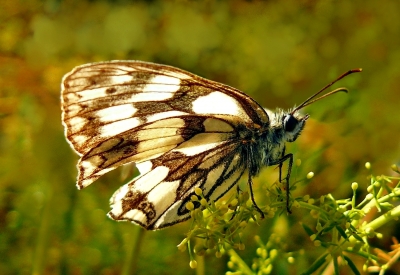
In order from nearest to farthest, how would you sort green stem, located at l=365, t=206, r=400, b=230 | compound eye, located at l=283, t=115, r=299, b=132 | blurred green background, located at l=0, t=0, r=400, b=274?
green stem, located at l=365, t=206, r=400, b=230, compound eye, located at l=283, t=115, r=299, b=132, blurred green background, located at l=0, t=0, r=400, b=274

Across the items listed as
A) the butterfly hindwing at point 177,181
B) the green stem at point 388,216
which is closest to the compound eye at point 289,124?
the butterfly hindwing at point 177,181

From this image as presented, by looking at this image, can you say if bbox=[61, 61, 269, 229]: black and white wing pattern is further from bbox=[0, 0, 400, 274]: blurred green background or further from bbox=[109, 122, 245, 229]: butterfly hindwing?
bbox=[0, 0, 400, 274]: blurred green background

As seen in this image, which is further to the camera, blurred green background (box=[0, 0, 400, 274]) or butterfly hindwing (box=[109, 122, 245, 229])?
blurred green background (box=[0, 0, 400, 274])

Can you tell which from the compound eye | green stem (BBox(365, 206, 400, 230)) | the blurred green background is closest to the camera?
green stem (BBox(365, 206, 400, 230))

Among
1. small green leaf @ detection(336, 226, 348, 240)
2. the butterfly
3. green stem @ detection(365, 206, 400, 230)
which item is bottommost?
small green leaf @ detection(336, 226, 348, 240)

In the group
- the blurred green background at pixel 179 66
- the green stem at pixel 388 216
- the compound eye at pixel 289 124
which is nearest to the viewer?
the green stem at pixel 388 216

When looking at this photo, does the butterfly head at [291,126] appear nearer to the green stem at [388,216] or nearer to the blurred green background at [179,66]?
the blurred green background at [179,66]

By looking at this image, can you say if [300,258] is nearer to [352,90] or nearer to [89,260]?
[352,90]

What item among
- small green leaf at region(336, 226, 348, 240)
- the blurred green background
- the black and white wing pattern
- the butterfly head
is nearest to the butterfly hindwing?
the black and white wing pattern

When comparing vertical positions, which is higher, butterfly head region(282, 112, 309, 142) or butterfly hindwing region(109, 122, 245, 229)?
butterfly head region(282, 112, 309, 142)

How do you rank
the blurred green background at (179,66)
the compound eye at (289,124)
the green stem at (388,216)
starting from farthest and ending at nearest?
the blurred green background at (179,66)
the compound eye at (289,124)
the green stem at (388,216)
